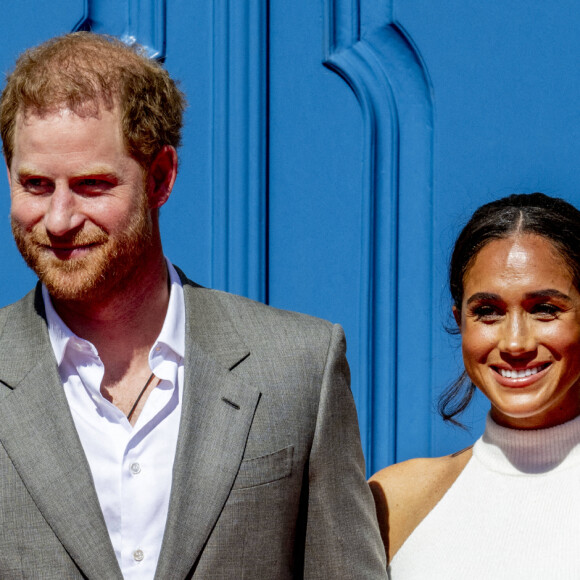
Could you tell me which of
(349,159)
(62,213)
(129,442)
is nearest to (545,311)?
(349,159)

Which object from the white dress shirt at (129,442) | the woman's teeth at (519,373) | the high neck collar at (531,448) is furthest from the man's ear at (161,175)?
the high neck collar at (531,448)

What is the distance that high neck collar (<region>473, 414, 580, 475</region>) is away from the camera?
2.19m

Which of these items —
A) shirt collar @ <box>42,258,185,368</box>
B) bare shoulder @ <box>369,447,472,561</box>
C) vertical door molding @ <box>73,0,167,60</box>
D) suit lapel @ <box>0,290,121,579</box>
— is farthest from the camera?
vertical door molding @ <box>73,0,167,60</box>

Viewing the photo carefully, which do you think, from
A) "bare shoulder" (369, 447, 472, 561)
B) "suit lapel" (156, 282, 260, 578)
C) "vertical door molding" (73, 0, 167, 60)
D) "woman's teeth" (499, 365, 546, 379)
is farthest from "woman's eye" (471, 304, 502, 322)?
"vertical door molding" (73, 0, 167, 60)

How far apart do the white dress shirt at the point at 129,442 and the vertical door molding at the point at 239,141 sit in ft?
1.49

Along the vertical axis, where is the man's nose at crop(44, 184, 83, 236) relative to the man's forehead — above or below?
below

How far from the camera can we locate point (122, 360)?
1966 mm

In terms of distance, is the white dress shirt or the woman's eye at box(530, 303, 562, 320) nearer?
the white dress shirt

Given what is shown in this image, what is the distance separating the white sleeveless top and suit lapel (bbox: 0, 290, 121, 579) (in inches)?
27.6

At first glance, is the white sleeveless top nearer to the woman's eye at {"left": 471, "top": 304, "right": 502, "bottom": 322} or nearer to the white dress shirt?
the woman's eye at {"left": 471, "top": 304, "right": 502, "bottom": 322}

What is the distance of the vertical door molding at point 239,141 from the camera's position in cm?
239

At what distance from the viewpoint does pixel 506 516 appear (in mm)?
2182

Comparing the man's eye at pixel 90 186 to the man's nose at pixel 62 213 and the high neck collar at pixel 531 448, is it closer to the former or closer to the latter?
the man's nose at pixel 62 213

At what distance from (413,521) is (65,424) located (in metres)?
0.84
